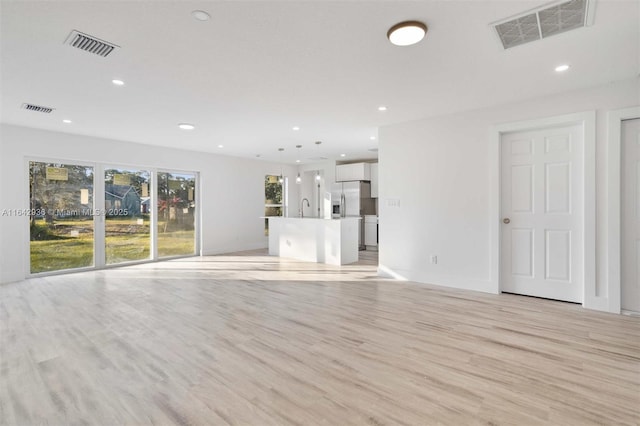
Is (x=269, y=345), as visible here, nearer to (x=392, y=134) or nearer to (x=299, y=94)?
(x=299, y=94)

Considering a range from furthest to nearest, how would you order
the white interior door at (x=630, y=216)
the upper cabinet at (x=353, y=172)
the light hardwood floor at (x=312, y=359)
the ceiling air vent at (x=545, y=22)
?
the upper cabinet at (x=353, y=172) → the white interior door at (x=630, y=216) → the ceiling air vent at (x=545, y=22) → the light hardwood floor at (x=312, y=359)

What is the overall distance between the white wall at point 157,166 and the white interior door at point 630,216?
25.1 ft

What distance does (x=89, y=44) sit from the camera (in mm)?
2549

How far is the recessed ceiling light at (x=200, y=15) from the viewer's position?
2.16 meters

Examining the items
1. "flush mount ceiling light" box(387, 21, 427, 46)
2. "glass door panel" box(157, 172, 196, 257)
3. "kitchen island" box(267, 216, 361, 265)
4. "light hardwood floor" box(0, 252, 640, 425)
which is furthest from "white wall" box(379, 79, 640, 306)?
"glass door panel" box(157, 172, 196, 257)

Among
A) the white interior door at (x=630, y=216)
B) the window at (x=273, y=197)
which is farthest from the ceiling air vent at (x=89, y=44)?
the window at (x=273, y=197)

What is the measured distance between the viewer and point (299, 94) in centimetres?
373

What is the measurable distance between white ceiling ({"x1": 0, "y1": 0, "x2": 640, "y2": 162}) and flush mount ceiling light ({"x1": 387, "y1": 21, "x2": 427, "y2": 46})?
2.0 inches

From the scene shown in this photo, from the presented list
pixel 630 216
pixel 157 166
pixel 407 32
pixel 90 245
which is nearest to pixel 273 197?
pixel 157 166

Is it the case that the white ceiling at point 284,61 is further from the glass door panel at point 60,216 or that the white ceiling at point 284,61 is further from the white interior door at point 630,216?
the glass door panel at point 60,216

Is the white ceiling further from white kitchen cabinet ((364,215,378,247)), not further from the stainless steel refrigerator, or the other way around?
white kitchen cabinet ((364,215,378,247))

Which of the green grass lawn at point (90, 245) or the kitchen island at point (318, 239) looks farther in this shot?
the kitchen island at point (318, 239)

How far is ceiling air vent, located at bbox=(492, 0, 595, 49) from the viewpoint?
7.05 feet

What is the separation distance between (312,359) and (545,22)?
3149mm
